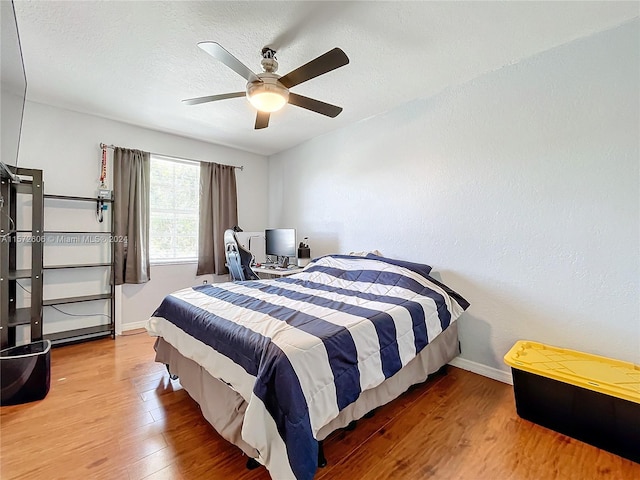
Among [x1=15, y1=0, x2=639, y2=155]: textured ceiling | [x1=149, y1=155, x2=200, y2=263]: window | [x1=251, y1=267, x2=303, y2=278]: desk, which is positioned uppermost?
[x1=15, y1=0, x2=639, y2=155]: textured ceiling

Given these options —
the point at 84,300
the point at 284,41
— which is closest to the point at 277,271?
the point at 84,300

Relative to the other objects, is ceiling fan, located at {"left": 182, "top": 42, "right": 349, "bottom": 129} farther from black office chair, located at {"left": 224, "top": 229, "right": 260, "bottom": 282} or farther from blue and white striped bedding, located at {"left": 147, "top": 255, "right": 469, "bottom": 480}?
black office chair, located at {"left": 224, "top": 229, "right": 260, "bottom": 282}

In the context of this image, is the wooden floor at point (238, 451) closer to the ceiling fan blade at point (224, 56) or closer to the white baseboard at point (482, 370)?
the white baseboard at point (482, 370)

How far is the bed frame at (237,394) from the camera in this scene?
1430 millimetres

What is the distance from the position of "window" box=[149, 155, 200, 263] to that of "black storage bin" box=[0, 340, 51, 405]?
176cm

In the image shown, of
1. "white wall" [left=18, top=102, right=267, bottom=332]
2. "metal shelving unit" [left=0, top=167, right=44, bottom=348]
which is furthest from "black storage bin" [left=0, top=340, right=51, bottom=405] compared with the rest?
"white wall" [left=18, top=102, right=267, bottom=332]

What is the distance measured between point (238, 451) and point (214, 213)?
10.4ft

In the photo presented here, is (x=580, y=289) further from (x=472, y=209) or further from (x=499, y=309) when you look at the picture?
(x=472, y=209)

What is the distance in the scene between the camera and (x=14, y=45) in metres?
1.65

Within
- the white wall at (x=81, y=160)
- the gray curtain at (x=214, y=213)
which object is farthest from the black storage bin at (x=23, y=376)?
the gray curtain at (x=214, y=213)

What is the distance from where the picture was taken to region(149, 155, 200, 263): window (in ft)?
12.2

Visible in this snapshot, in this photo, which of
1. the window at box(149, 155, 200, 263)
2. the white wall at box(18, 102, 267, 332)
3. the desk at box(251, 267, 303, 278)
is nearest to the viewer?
the white wall at box(18, 102, 267, 332)

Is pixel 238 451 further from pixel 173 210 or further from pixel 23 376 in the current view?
pixel 173 210

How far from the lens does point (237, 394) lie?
1.44 metres
